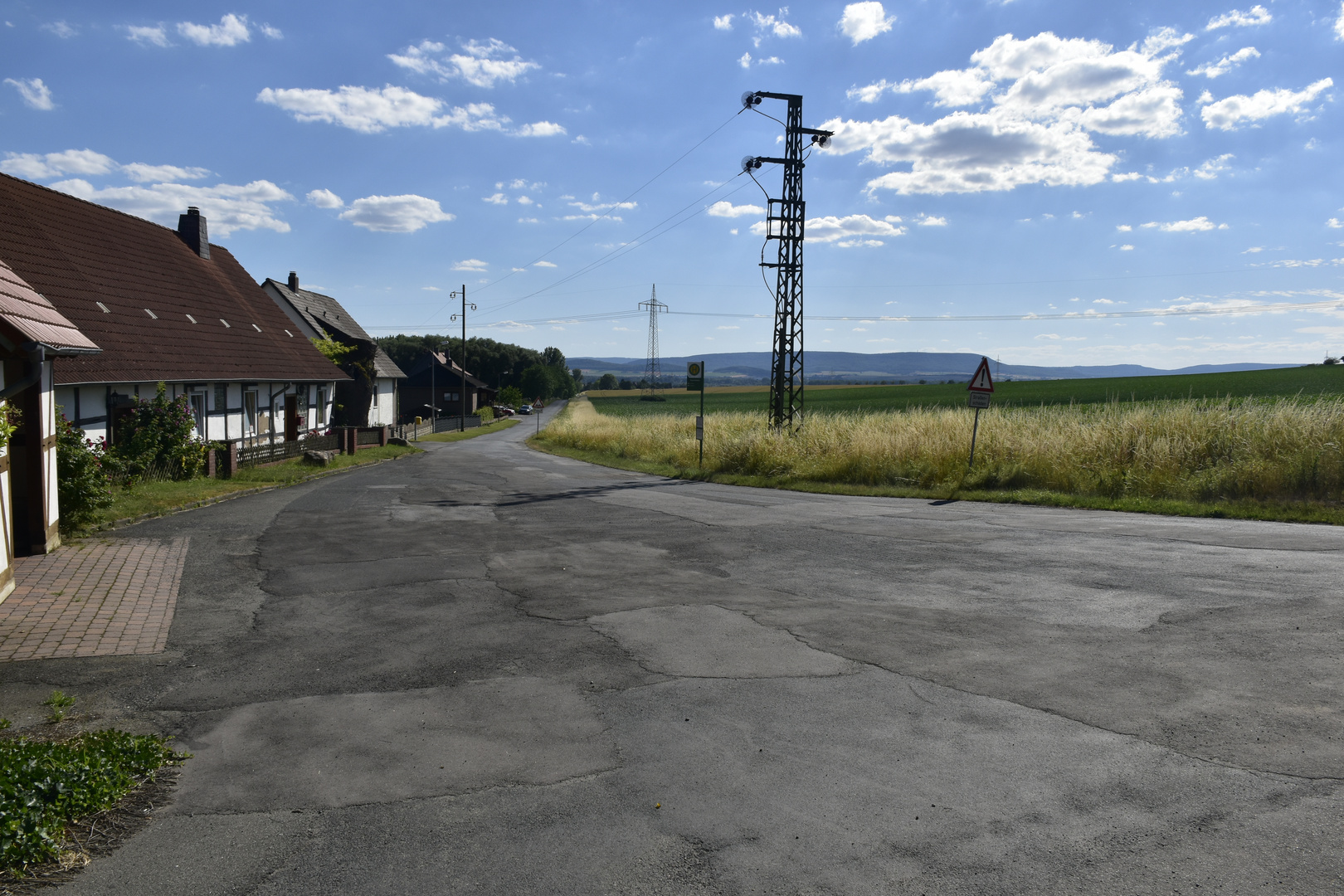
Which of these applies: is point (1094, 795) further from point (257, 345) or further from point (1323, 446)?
point (257, 345)

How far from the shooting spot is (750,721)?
5.09 m

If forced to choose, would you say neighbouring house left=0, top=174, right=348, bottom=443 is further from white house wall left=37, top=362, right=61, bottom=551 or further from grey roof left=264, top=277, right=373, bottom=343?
grey roof left=264, top=277, right=373, bottom=343

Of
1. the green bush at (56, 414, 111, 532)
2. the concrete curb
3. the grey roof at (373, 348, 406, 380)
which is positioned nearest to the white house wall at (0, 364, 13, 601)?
the concrete curb

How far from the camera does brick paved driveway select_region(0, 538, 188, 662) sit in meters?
6.62

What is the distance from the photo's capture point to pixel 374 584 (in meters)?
8.97

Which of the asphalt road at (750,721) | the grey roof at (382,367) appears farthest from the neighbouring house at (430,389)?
the asphalt road at (750,721)

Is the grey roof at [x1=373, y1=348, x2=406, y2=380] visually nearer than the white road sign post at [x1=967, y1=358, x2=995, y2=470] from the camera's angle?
No

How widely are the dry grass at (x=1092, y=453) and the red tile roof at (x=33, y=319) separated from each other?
15.2 metres

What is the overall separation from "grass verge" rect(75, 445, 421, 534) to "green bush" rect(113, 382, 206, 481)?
19.4 inches

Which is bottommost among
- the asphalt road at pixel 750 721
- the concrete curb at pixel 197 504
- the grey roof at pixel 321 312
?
the concrete curb at pixel 197 504

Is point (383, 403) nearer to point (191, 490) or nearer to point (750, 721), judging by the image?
point (191, 490)

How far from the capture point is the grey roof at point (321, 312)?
46.5m

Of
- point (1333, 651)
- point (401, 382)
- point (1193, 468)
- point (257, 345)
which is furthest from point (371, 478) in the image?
point (401, 382)

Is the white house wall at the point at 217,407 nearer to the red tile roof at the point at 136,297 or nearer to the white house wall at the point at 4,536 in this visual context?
the red tile roof at the point at 136,297
